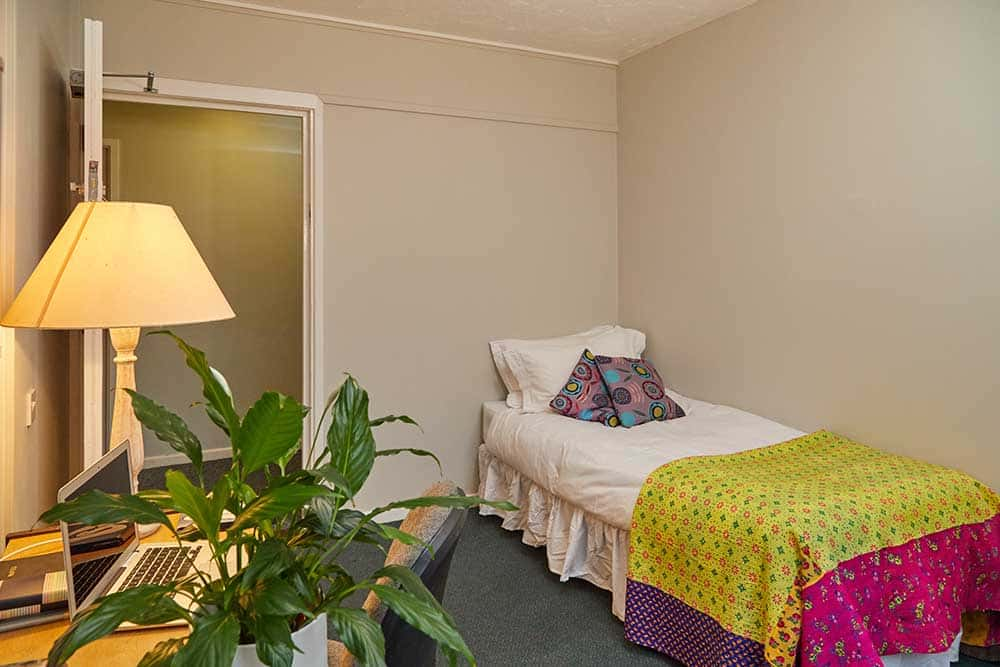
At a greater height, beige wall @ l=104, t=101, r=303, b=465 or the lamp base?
beige wall @ l=104, t=101, r=303, b=465

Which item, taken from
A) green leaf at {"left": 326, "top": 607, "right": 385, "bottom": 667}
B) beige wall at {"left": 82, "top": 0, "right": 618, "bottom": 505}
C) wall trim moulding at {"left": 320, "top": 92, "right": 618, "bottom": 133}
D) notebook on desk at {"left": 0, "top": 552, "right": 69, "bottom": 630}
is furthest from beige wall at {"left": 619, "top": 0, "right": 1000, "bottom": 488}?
notebook on desk at {"left": 0, "top": 552, "right": 69, "bottom": 630}

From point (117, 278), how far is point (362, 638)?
114 cm

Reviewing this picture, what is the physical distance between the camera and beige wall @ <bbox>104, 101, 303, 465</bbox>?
461 centimetres

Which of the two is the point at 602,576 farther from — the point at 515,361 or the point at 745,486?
the point at 515,361

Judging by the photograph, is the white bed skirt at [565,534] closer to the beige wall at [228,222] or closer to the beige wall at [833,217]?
the beige wall at [833,217]

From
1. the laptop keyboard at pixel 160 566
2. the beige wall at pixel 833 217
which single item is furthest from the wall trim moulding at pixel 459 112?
the laptop keyboard at pixel 160 566

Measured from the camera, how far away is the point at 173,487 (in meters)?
0.79

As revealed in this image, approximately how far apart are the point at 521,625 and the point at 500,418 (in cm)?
118

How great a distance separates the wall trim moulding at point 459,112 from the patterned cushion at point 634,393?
4.71ft

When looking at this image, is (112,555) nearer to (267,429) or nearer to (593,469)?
(267,429)

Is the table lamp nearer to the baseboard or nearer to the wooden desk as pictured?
the wooden desk

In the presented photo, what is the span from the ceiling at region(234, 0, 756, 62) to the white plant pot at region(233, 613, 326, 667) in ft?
9.87

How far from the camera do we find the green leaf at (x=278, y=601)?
2.53 ft

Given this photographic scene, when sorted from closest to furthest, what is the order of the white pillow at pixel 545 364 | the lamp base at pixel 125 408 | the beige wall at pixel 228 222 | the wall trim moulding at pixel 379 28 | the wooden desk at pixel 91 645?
the wooden desk at pixel 91 645, the lamp base at pixel 125 408, the wall trim moulding at pixel 379 28, the white pillow at pixel 545 364, the beige wall at pixel 228 222
